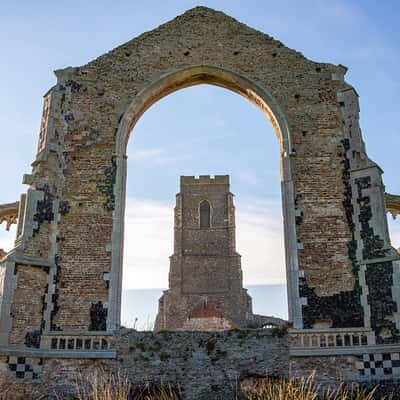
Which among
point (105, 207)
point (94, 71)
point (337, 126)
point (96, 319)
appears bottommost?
point (96, 319)

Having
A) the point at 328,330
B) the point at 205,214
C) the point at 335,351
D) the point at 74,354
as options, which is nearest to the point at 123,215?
the point at 74,354

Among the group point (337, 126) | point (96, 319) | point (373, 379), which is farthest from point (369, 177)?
point (96, 319)

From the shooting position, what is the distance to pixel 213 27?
1383cm

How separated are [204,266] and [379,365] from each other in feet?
77.8

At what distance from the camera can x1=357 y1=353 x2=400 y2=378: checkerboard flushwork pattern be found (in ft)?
33.5

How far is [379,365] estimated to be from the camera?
33.8ft

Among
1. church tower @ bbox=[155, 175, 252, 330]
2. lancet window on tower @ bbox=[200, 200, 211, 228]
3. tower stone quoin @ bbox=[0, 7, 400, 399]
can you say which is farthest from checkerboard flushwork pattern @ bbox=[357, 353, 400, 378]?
lancet window on tower @ bbox=[200, 200, 211, 228]

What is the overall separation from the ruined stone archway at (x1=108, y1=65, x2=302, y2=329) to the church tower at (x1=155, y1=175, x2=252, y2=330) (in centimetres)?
1809

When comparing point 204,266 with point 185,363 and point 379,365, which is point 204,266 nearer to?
point 185,363

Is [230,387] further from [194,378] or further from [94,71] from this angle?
[94,71]

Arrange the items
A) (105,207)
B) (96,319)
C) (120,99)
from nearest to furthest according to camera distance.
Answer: (96,319)
(105,207)
(120,99)

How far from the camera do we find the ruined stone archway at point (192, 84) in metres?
11.3

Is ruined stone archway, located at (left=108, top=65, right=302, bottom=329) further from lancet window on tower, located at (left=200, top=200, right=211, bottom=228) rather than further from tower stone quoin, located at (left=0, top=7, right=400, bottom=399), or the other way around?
lancet window on tower, located at (left=200, top=200, right=211, bottom=228)

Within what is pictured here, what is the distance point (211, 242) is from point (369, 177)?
938 inches
